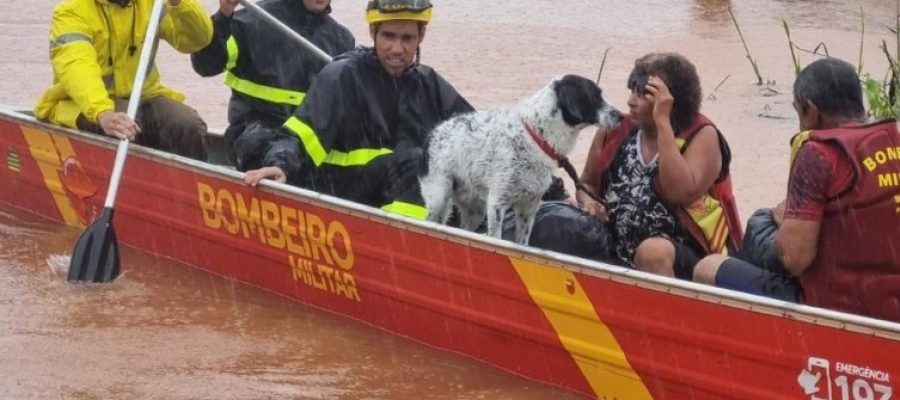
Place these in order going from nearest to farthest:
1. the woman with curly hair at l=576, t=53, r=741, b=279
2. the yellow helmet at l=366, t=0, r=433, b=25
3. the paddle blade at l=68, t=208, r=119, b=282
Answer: the woman with curly hair at l=576, t=53, r=741, b=279
the yellow helmet at l=366, t=0, r=433, b=25
the paddle blade at l=68, t=208, r=119, b=282

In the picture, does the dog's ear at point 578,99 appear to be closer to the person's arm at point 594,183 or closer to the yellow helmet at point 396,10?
the person's arm at point 594,183

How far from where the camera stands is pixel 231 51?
777 centimetres

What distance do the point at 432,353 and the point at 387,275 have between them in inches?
14.4

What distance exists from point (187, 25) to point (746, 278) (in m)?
3.46

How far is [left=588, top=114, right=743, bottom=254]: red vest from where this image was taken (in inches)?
225

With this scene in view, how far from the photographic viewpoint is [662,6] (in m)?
19.2

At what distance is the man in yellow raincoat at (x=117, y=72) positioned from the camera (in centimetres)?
742

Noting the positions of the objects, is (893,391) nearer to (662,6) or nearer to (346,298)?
(346,298)

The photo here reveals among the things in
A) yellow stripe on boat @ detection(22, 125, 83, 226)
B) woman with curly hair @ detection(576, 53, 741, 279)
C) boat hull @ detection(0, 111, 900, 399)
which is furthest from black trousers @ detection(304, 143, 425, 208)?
yellow stripe on boat @ detection(22, 125, 83, 226)

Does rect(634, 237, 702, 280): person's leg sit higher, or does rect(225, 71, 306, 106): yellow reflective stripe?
rect(225, 71, 306, 106): yellow reflective stripe

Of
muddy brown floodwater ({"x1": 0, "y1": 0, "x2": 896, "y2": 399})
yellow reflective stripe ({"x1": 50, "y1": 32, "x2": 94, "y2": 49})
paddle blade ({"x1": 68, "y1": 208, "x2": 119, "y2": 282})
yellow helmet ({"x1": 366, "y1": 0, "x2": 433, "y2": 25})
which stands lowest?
muddy brown floodwater ({"x1": 0, "y1": 0, "x2": 896, "y2": 399})

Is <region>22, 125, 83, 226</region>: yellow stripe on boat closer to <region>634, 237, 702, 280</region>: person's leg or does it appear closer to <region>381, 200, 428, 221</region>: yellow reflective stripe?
<region>381, 200, 428, 221</region>: yellow reflective stripe

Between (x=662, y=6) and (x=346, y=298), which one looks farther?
(x=662, y=6)

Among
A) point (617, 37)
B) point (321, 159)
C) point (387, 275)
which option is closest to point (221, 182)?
point (321, 159)
